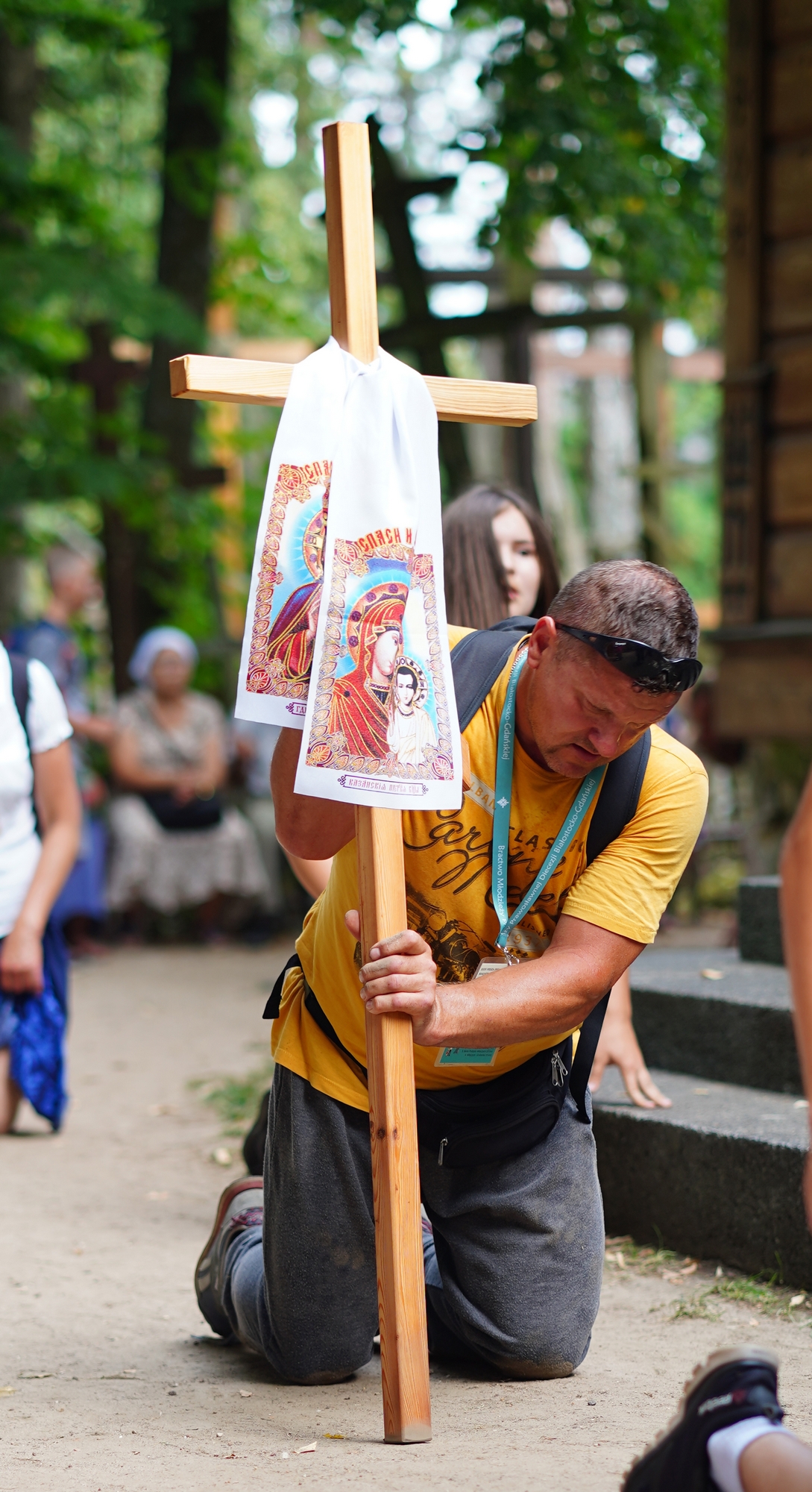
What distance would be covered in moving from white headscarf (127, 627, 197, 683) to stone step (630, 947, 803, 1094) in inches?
188

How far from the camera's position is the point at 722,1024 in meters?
4.38

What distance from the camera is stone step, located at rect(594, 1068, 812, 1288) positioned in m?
3.43

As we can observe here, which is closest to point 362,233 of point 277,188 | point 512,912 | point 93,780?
point 512,912

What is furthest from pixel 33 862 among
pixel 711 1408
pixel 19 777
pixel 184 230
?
pixel 184 230

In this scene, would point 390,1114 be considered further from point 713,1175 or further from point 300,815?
point 713,1175

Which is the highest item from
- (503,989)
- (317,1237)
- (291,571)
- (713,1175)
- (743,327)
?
(743,327)

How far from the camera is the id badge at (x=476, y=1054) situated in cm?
266

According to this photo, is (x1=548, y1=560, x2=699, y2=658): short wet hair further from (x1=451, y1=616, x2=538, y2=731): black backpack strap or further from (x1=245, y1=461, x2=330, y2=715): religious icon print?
(x1=245, y1=461, x2=330, y2=715): religious icon print

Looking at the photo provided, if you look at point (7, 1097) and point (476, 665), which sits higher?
point (476, 665)

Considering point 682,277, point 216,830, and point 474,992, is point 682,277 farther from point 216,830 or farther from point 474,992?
point 474,992

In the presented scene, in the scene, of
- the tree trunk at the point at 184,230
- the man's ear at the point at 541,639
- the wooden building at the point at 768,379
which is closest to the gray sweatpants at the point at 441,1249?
the man's ear at the point at 541,639

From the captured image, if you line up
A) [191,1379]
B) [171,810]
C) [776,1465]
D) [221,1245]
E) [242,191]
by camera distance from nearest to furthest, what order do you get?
1. [776,1465]
2. [191,1379]
3. [221,1245]
4. [171,810]
5. [242,191]

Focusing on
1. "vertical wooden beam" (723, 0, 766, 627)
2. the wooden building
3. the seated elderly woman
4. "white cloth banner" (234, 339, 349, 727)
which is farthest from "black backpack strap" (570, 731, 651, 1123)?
the seated elderly woman

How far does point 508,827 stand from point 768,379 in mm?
4427
